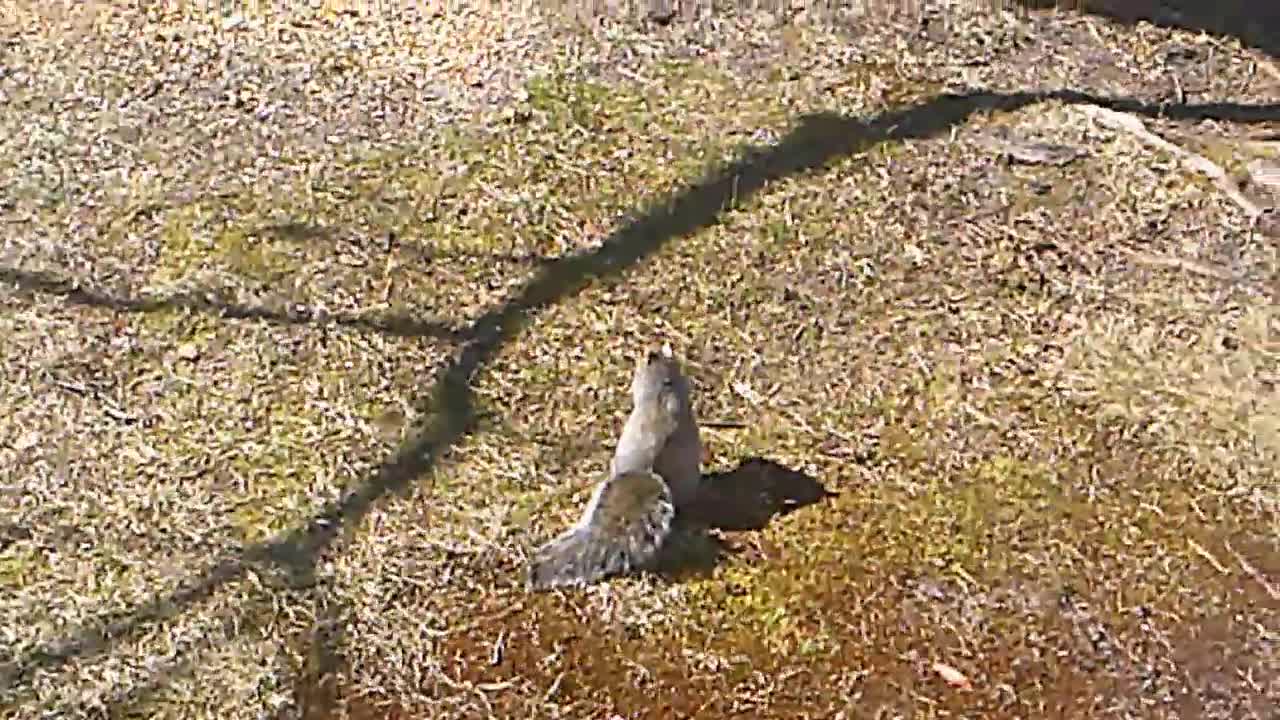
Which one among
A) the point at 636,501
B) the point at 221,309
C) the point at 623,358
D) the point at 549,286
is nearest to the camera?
the point at 636,501

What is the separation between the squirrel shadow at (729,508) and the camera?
4281 millimetres

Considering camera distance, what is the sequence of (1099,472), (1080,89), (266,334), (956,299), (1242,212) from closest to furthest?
(1099,472) → (266,334) → (956,299) → (1242,212) → (1080,89)

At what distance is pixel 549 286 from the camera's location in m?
5.35

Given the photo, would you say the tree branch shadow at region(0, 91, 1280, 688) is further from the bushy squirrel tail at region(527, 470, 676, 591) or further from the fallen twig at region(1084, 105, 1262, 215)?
the bushy squirrel tail at region(527, 470, 676, 591)

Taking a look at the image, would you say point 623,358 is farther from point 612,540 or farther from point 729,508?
point 612,540

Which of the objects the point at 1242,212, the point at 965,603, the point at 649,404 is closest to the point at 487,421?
the point at 649,404

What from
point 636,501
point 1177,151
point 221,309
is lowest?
point 221,309

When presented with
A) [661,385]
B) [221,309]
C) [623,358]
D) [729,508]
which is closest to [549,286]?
[623,358]

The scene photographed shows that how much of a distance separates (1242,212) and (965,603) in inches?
90.7

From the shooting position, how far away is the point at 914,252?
5586 mm

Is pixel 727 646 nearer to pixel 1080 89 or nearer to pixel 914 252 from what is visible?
pixel 914 252

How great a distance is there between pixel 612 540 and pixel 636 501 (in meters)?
0.11

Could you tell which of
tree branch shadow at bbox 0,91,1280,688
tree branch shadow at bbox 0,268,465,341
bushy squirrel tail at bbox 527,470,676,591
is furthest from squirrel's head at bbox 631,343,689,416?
tree branch shadow at bbox 0,268,465,341

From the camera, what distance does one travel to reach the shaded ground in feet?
13.2
